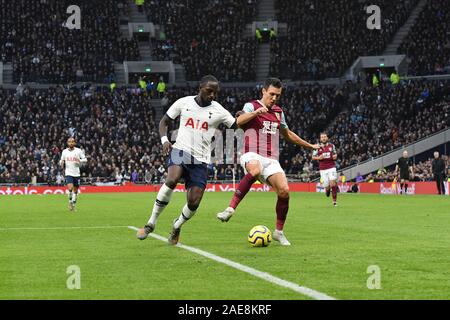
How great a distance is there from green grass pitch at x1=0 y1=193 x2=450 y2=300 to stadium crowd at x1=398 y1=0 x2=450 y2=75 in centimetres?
4197

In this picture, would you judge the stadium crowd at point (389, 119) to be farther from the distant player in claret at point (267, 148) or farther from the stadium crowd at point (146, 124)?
the distant player in claret at point (267, 148)

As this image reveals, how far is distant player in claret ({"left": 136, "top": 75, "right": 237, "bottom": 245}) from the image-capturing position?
41.7 ft

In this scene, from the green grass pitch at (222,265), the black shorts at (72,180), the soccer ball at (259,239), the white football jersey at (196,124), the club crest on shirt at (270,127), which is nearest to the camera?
the green grass pitch at (222,265)

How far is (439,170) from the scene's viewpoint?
3772cm

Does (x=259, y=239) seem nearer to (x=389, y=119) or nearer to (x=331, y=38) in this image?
(x=389, y=119)

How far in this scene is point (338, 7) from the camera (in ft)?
216

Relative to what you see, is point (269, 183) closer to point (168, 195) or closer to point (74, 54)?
point (168, 195)

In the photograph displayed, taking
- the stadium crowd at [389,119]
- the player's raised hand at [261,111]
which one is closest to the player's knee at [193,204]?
the player's raised hand at [261,111]

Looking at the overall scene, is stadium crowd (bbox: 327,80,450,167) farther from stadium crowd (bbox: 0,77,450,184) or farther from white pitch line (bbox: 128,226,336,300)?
white pitch line (bbox: 128,226,336,300)

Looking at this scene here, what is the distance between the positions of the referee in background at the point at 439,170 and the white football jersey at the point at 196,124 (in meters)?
26.2

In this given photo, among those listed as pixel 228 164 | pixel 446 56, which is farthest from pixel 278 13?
pixel 228 164

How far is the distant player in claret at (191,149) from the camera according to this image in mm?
12695

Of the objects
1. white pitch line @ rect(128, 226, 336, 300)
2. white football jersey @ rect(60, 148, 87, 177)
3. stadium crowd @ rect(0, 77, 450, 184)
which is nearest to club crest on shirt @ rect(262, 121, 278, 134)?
white pitch line @ rect(128, 226, 336, 300)

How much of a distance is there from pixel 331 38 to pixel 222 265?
5578cm
